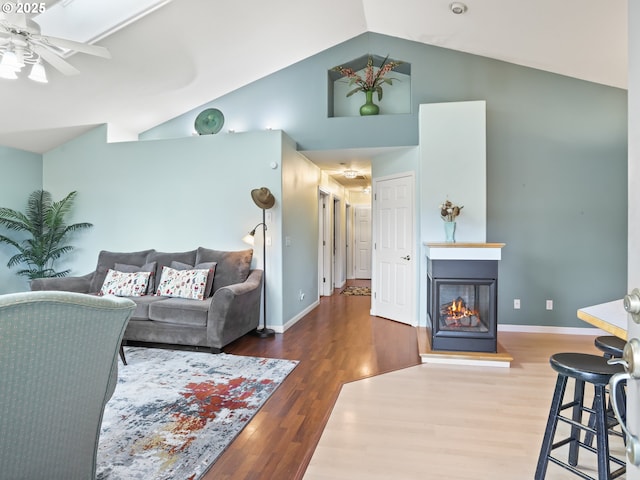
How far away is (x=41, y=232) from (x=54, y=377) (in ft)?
15.2

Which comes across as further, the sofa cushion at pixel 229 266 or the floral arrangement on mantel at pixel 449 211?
the sofa cushion at pixel 229 266

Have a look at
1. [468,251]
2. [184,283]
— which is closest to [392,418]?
[468,251]

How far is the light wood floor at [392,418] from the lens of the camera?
184 cm

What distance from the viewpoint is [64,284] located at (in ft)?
13.7

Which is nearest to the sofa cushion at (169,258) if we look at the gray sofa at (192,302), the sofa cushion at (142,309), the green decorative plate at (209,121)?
the gray sofa at (192,302)

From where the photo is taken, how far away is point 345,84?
5.11m

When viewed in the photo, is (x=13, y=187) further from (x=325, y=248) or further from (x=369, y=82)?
(x=369, y=82)

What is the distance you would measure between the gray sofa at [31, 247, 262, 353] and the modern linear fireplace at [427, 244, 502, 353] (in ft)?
6.33

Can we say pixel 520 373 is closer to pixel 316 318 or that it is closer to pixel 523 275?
pixel 523 275

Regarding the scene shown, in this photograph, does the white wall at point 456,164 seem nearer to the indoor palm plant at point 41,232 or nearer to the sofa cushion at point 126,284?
the sofa cushion at point 126,284

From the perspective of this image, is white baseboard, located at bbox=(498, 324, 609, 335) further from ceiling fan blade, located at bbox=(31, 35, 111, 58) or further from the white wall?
ceiling fan blade, located at bbox=(31, 35, 111, 58)

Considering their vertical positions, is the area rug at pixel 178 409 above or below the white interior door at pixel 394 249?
below

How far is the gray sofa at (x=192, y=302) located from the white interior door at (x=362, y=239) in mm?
5402

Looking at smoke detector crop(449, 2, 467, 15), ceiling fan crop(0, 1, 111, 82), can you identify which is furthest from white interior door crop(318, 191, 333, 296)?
ceiling fan crop(0, 1, 111, 82)
